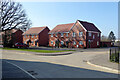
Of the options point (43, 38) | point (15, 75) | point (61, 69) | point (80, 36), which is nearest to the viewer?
point (15, 75)

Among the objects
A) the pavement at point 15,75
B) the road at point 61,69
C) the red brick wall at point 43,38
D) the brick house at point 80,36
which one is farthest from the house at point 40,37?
the pavement at point 15,75

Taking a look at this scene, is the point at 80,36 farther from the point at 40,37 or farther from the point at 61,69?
the point at 61,69

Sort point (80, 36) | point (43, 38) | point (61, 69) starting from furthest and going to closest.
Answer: point (43, 38)
point (80, 36)
point (61, 69)

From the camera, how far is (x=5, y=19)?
3928cm

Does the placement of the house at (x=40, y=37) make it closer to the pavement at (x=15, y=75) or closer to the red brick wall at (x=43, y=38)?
the red brick wall at (x=43, y=38)

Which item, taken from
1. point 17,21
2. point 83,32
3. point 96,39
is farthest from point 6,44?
point 96,39

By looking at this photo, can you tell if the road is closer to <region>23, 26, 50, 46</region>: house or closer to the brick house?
the brick house

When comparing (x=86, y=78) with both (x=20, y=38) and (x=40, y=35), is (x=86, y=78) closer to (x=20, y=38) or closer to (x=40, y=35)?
(x=40, y=35)

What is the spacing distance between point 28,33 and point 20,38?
6502 mm

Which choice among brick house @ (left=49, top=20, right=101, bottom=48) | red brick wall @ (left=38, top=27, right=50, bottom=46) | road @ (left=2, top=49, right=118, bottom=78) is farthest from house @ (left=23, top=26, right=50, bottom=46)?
road @ (left=2, top=49, right=118, bottom=78)

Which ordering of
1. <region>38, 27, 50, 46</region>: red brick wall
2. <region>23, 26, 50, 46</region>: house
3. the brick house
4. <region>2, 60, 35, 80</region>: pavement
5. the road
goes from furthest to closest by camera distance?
<region>38, 27, 50, 46</region>: red brick wall
<region>23, 26, 50, 46</region>: house
the brick house
the road
<region>2, 60, 35, 80</region>: pavement

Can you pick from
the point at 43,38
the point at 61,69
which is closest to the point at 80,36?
the point at 43,38

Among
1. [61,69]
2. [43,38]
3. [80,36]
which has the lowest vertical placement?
[61,69]

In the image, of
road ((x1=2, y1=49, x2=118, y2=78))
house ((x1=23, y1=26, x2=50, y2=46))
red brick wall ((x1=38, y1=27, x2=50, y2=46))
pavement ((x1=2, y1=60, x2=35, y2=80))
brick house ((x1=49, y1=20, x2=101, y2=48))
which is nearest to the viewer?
pavement ((x1=2, y1=60, x2=35, y2=80))
